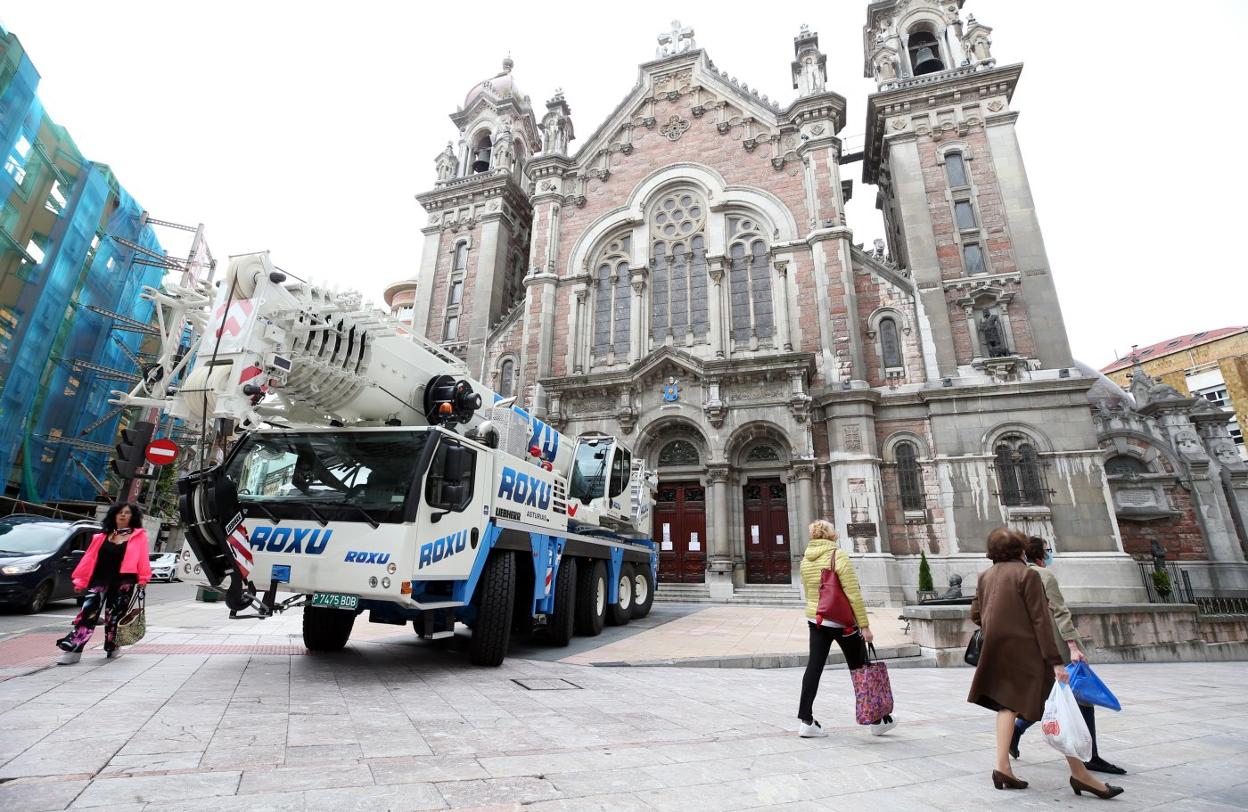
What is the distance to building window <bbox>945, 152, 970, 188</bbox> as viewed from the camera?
20266 mm

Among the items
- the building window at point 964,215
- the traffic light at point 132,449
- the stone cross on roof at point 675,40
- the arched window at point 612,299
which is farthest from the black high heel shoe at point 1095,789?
the stone cross on roof at point 675,40

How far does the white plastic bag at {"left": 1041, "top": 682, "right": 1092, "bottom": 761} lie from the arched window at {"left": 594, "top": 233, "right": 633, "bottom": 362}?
18992 millimetres

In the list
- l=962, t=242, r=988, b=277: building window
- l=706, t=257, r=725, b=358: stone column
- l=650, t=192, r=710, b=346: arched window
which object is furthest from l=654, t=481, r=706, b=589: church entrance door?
l=962, t=242, r=988, b=277: building window

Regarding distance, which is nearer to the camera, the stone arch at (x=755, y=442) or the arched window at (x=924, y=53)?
the stone arch at (x=755, y=442)

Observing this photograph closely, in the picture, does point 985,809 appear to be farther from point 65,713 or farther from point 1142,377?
point 1142,377

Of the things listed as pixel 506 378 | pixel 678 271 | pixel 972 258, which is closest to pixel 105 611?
pixel 506 378

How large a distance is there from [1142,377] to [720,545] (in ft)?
62.7

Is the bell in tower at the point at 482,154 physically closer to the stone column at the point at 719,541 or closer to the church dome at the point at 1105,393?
the stone column at the point at 719,541

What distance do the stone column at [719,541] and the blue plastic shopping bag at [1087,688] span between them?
13.9m

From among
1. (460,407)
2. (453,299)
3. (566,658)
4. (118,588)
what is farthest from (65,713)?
(453,299)

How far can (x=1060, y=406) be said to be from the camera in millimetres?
16844

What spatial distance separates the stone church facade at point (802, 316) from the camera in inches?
667

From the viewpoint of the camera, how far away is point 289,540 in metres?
5.84

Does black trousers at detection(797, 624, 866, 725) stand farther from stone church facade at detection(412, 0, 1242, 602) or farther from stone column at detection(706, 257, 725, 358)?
stone column at detection(706, 257, 725, 358)
